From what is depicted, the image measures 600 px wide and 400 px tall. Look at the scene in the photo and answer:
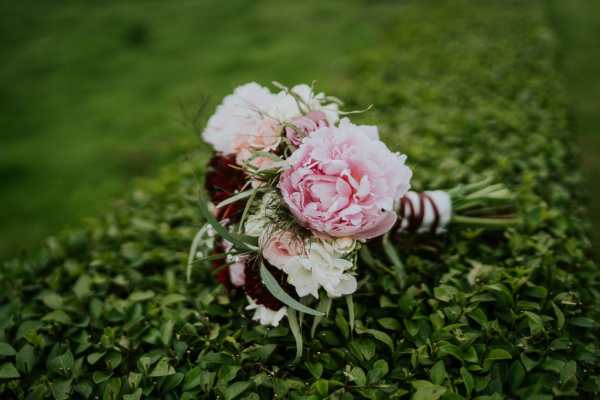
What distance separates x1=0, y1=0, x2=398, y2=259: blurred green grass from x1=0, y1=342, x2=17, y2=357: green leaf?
1.61 metres

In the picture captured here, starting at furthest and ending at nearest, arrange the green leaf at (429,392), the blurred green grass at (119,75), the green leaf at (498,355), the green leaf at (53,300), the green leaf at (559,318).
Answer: the blurred green grass at (119,75) < the green leaf at (53,300) < the green leaf at (559,318) < the green leaf at (498,355) < the green leaf at (429,392)

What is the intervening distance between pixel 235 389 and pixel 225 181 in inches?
28.4

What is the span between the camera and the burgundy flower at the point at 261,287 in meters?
1.57

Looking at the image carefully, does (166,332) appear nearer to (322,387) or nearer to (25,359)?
(25,359)

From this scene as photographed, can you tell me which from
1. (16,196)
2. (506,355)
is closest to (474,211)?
(506,355)

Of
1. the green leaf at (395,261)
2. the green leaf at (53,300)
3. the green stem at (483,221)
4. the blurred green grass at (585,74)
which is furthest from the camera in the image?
the blurred green grass at (585,74)

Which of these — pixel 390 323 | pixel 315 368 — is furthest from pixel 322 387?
pixel 390 323

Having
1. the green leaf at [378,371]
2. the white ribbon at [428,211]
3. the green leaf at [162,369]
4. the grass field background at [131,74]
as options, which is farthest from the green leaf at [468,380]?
the grass field background at [131,74]

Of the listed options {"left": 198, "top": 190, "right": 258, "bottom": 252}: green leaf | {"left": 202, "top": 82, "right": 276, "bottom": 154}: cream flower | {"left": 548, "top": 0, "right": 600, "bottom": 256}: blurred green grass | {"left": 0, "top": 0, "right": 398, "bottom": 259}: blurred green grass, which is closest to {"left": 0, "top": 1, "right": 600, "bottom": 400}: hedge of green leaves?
{"left": 198, "top": 190, "right": 258, "bottom": 252}: green leaf

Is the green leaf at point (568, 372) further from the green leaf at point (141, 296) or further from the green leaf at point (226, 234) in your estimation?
the green leaf at point (141, 296)

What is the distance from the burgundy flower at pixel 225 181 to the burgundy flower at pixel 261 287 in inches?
8.1

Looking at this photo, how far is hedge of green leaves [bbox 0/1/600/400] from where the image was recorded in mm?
1541

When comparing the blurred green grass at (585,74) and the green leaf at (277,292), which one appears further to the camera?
the blurred green grass at (585,74)

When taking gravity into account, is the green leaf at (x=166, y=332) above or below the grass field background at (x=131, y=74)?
above
